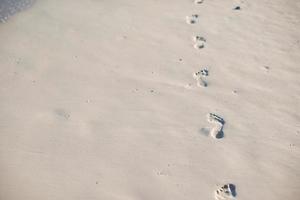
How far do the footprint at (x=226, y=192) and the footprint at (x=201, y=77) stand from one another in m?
1.04

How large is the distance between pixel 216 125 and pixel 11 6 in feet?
9.31

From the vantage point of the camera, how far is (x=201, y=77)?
3613mm

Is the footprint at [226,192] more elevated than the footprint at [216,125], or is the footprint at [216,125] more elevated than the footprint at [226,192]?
the footprint at [216,125]

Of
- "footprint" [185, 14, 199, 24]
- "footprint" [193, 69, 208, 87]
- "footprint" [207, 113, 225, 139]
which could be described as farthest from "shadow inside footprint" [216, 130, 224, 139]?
"footprint" [185, 14, 199, 24]

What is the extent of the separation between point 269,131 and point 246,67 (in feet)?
2.51

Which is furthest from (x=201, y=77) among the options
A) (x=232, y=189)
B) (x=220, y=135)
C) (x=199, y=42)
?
(x=232, y=189)

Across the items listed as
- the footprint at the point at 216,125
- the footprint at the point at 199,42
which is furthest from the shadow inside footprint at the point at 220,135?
the footprint at the point at 199,42

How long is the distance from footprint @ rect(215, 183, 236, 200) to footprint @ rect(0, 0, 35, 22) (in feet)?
10.0

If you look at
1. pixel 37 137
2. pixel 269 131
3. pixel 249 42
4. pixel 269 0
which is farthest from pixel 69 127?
pixel 269 0

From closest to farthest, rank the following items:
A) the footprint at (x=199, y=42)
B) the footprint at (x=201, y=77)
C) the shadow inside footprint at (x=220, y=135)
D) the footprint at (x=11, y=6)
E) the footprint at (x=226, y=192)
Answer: the footprint at (x=226, y=192) → the shadow inside footprint at (x=220, y=135) → the footprint at (x=201, y=77) → the footprint at (x=199, y=42) → the footprint at (x=11, y=6)

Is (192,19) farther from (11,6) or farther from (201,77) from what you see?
(11,6)

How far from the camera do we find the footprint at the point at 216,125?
3168mm

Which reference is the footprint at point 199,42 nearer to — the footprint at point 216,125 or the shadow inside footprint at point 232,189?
the footprint at point 216,125

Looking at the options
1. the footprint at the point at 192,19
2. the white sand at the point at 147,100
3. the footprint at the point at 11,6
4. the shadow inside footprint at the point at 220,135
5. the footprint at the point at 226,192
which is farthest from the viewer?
the footprint at the point at 11,6
